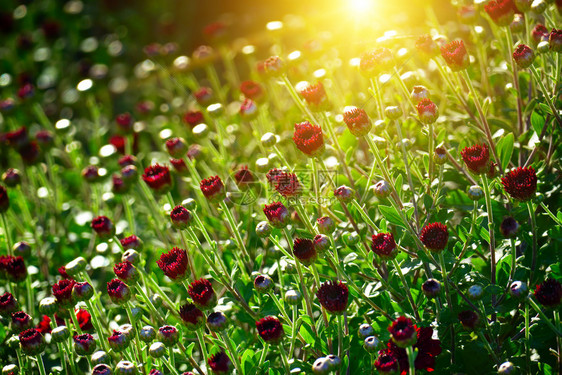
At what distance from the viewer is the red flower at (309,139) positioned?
5.32 ft

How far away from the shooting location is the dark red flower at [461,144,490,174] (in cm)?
147

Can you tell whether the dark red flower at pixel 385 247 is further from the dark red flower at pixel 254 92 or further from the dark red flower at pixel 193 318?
the dark red flower at pixel 254 92

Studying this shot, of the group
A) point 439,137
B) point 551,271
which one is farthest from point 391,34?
point 551,271

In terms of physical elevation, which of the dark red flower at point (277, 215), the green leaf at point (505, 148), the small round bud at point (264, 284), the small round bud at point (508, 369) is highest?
the green leaf at point (505, 148)

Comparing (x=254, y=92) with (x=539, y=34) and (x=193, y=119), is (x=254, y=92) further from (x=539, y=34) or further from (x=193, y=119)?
(x=539, y=34)

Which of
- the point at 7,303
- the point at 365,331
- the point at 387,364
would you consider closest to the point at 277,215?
the point at 365,331

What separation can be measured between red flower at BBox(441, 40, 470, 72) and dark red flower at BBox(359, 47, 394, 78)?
14 cm

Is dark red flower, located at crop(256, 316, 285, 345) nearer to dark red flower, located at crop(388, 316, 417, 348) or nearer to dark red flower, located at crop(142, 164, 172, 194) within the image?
dark red flower, located at crop(388, 316, 417, 348)

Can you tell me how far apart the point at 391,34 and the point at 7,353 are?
5.28 ft

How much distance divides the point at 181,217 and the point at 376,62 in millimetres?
675

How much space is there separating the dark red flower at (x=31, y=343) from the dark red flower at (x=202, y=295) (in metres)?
0.44

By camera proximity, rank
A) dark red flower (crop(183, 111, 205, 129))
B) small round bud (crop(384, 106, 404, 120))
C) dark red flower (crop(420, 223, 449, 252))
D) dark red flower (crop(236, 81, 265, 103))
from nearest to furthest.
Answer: dark red flower (crop(420, 223, 449, 252)) < small round bud (crop(384, 106, 404, 120)) < dark red flower (crop(236, 81, 265, 103)) < dark red flower (crop(183, 111, 205, 129))

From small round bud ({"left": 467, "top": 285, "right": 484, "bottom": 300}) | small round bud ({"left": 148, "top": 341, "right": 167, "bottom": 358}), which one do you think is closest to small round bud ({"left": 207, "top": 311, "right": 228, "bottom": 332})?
small round bud ({"left": 148, "top": 341, "right": 167, "bottom": 358})

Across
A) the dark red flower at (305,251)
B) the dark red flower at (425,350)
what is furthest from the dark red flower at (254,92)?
the dark red flower at (425,350)
